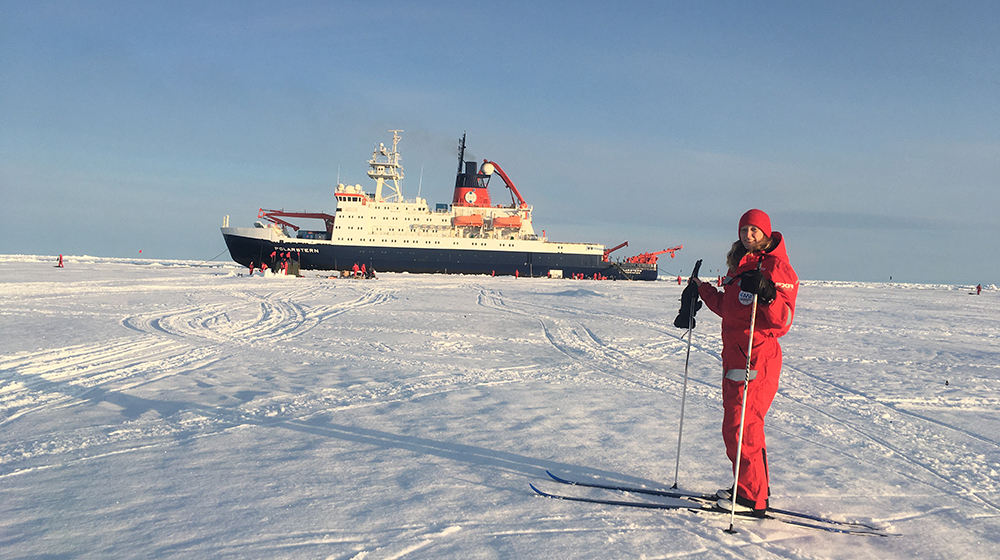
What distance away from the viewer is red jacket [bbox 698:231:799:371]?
7.96 feet

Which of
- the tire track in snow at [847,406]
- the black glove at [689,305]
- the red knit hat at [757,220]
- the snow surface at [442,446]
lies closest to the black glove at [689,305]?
the black glove at [689,305]

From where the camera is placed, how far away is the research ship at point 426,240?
3778 centimetres

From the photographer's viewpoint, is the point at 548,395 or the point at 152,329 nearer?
the point at 548,395

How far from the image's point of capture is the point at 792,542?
232 cm

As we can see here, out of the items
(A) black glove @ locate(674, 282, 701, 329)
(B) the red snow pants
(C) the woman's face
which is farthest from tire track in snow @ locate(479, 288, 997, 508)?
(C) the woman's face

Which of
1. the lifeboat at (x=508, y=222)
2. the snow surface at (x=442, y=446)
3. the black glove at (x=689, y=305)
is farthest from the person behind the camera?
the lifeboat at (x=508, y=222)

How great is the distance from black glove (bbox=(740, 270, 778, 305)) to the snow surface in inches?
41.5

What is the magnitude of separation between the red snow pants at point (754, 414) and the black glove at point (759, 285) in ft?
0.91

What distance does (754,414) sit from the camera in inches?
99.6

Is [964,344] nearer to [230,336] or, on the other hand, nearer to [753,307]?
[753,307]

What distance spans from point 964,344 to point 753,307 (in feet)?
30.8

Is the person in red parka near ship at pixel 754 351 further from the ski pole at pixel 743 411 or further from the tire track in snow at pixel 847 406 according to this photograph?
the tire track in snow at pixel 847 406

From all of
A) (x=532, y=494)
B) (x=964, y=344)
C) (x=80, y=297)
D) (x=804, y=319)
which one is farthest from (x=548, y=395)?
(x=80, y=297)

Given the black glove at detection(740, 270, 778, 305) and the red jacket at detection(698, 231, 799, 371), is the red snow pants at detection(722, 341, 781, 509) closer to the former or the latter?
the red jacket at detection(698, 231, 799, 371)
